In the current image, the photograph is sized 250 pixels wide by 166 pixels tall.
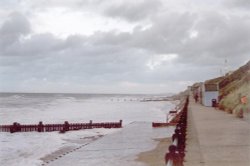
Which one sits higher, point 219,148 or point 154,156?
point 219,148

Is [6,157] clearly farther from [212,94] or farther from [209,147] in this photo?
[212,94]

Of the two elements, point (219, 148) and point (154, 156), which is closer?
point (219, 148)

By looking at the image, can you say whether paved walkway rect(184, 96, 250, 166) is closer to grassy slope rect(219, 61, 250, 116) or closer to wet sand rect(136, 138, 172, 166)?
wet sand rect(136, 138, 172, 166)

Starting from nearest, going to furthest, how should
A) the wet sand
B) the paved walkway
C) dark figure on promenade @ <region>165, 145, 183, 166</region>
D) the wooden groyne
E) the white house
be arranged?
1. dark figure on promenade @ <region>165, 145, 183, 166</region>
2. the paved walkway
3. the wet sand
4. the wooden groyne
5. the white house

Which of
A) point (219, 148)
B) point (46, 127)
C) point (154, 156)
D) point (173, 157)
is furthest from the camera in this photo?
point (46, 127)

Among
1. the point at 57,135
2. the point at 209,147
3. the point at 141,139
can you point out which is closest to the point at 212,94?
the point at 57,135

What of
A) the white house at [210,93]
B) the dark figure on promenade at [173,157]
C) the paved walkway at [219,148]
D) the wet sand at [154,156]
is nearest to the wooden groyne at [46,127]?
the white house at [210,93]

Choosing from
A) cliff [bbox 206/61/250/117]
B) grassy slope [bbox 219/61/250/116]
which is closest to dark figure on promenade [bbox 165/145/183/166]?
cliff [bbox 206/61/250/117]

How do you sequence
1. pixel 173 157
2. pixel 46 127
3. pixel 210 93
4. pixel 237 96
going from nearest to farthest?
pixel 173 157
pixel 237 96
pixel 46 127
pixel 210 93

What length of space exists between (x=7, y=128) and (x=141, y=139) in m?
15.9

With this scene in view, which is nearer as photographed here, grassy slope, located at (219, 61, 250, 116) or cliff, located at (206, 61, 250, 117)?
cliff, located at (206, 61, 250, 117)

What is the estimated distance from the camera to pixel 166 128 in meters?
30.2

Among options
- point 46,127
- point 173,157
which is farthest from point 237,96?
point 173,157

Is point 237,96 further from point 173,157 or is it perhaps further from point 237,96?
→ point 173,157
